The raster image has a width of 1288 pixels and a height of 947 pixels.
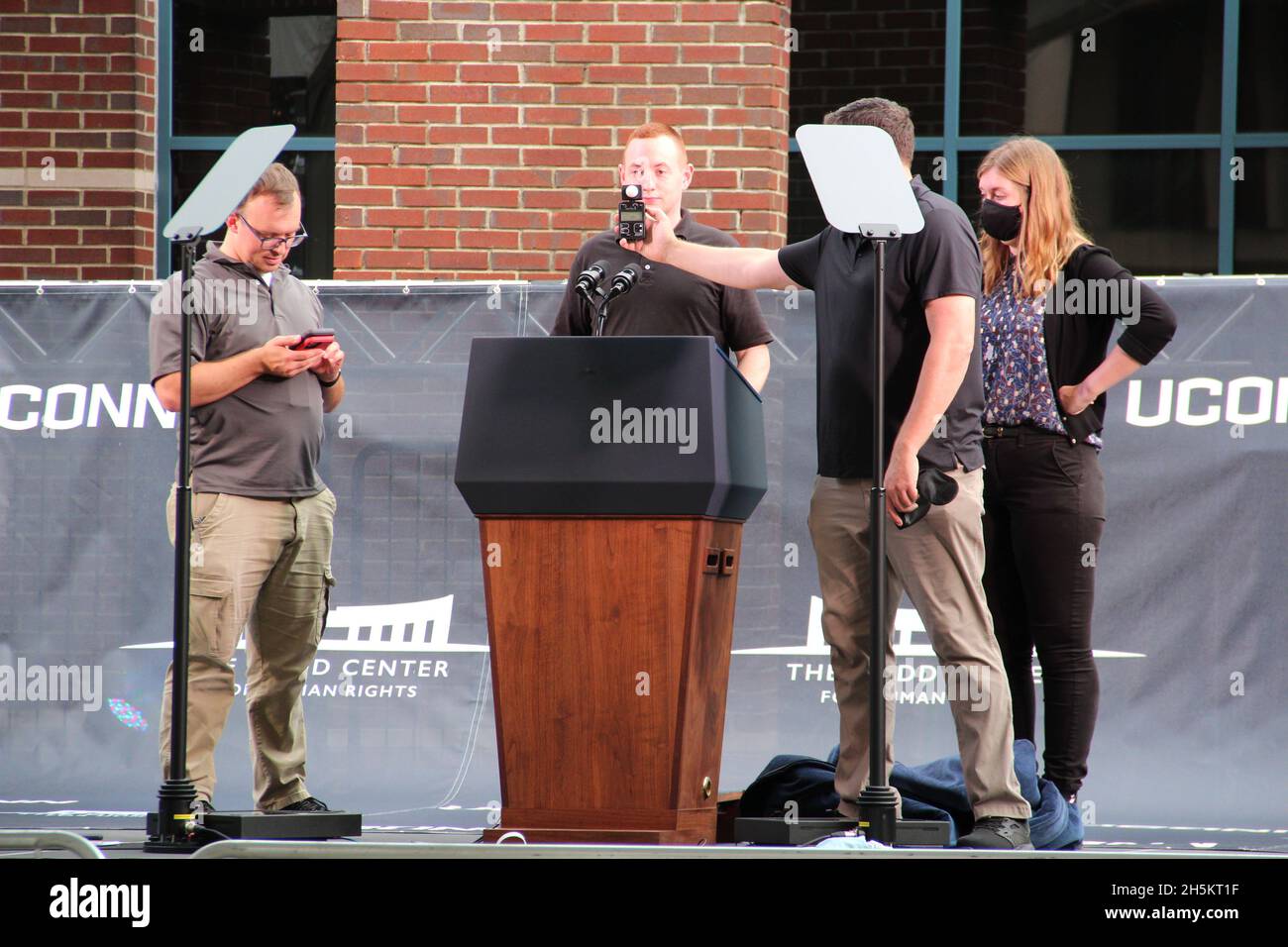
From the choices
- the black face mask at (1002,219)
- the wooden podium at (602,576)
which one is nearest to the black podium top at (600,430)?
the wooden podium at (602,576)

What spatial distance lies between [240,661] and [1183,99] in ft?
19.3

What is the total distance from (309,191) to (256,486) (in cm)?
351

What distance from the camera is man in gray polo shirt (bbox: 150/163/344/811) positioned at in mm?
5238

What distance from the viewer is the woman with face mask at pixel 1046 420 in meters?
5.22

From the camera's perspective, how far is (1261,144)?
8.89 meters

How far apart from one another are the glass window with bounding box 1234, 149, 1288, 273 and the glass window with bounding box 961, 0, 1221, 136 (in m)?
0.46

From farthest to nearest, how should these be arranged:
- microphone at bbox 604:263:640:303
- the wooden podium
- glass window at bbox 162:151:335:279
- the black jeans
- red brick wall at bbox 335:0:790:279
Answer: glass window at bbox 162:151:335:279 → red brick wall at bbox 335:0:790:279 → the black jeans → microphone at bbox 604:263:640:303 → the wooden podium

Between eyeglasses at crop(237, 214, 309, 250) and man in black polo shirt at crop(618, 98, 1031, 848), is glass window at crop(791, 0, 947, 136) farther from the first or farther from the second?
eyeglasses at crop(237, 214, 309, 250)

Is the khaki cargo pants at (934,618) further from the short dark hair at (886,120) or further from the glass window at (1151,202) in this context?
the glass window at (1151,202)

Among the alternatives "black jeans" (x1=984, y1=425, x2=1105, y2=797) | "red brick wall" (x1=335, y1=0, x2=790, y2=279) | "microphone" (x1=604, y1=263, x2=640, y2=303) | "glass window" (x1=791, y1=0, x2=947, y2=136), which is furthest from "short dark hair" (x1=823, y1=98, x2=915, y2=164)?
"glass window" (x1=791, y1=0, x2=947, y2=136)

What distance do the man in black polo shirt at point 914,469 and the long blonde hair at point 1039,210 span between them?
1.84 ft

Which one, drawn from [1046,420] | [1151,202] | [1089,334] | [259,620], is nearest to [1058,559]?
[1046,420]
